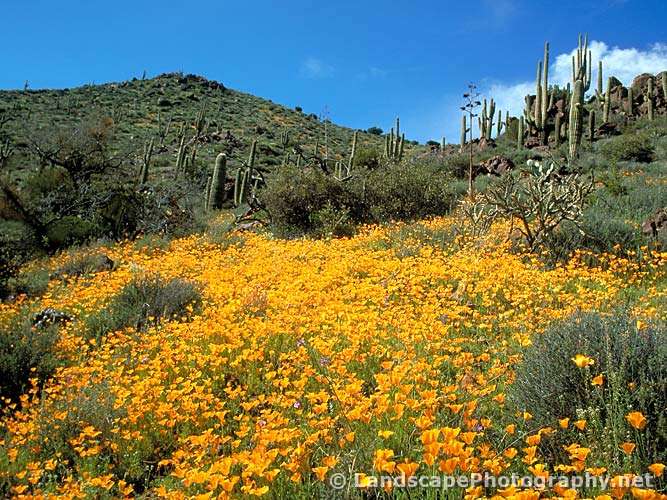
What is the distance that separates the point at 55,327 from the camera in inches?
246

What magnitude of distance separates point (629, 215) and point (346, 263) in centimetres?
653

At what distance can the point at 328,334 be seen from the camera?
4.83m

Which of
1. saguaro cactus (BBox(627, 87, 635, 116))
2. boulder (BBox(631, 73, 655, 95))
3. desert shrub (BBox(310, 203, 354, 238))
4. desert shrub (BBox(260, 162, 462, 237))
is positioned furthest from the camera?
boulder (BBox(631, 73, 655, 95))

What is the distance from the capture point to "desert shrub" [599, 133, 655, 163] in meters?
19.4

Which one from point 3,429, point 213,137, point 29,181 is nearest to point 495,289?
point 3,429

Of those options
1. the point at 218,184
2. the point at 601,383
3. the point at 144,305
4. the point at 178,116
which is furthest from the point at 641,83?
the point at 178,116

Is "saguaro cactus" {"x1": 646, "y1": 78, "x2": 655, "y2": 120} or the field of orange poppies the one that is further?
"saguaro cactus" {"x1": 646, "y1": 78, "x2": 655, "y2": 120}

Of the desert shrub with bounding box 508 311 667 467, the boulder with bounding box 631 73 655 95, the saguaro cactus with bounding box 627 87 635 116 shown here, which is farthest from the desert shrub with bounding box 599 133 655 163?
the desert shrub with bounding box 508 311 667 467

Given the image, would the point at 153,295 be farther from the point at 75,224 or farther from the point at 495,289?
the point at 75,224

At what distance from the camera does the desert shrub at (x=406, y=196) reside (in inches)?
Result: 525

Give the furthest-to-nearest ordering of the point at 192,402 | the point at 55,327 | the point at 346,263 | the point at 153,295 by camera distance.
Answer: the point at 346,263 < the point at 153,295 < the point at 55,327 < the point at 192,402

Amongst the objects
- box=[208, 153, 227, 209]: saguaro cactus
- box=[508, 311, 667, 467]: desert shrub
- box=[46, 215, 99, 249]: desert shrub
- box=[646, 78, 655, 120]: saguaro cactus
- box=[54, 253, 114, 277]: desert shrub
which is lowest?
box=[508, 311, 667, 467]: desert shrub

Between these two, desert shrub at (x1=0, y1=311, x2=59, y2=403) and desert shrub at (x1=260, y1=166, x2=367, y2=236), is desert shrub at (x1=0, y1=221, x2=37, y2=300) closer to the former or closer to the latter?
desert shrub at (x1=0, y1=311, x2=59, y2=403)

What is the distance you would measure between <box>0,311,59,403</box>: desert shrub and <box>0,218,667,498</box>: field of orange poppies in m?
0.18
